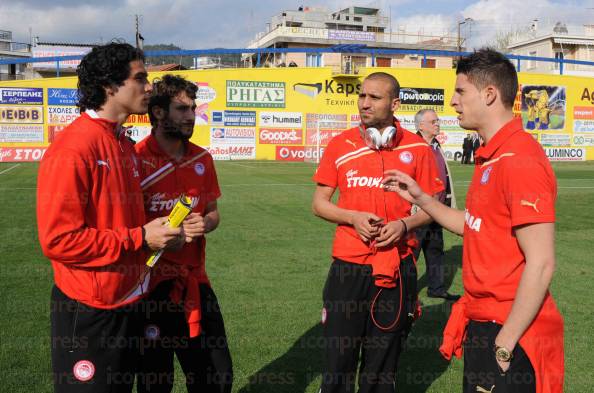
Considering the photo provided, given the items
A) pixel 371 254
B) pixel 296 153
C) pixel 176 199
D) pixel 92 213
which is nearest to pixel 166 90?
pixel 176 199

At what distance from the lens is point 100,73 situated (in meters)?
2.95

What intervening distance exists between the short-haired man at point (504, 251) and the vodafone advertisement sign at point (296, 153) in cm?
3779

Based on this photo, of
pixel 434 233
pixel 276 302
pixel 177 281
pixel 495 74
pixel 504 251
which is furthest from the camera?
pixel 434 233

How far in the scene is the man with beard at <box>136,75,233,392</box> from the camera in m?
3.60

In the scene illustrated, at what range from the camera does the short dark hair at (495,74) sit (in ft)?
8.70

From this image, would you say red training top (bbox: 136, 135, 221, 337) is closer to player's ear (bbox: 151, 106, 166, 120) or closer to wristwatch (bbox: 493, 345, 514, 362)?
player's ear (bbox: 151, 106, 166, 120)

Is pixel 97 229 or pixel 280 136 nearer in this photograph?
pixel 97 229

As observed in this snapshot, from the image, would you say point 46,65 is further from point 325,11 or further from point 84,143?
point 84,143

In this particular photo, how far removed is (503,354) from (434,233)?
5.45 metres

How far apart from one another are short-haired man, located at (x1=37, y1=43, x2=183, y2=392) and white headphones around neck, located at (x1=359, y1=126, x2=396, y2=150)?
4.85 feet

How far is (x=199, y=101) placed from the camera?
1575 inches

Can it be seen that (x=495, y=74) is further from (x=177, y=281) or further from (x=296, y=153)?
(x=296, y=153)

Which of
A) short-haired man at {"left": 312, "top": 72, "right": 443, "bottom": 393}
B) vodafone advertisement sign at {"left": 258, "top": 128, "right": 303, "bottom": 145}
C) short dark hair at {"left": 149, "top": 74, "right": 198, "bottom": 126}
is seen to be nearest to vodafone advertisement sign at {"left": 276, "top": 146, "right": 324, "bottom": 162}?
vodafone advertisement sign at {"left": 258, "top": 128, "right": 303, "bottom": 145}

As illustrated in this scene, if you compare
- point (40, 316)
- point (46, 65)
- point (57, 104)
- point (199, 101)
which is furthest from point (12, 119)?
Answer: point (46, 65)
